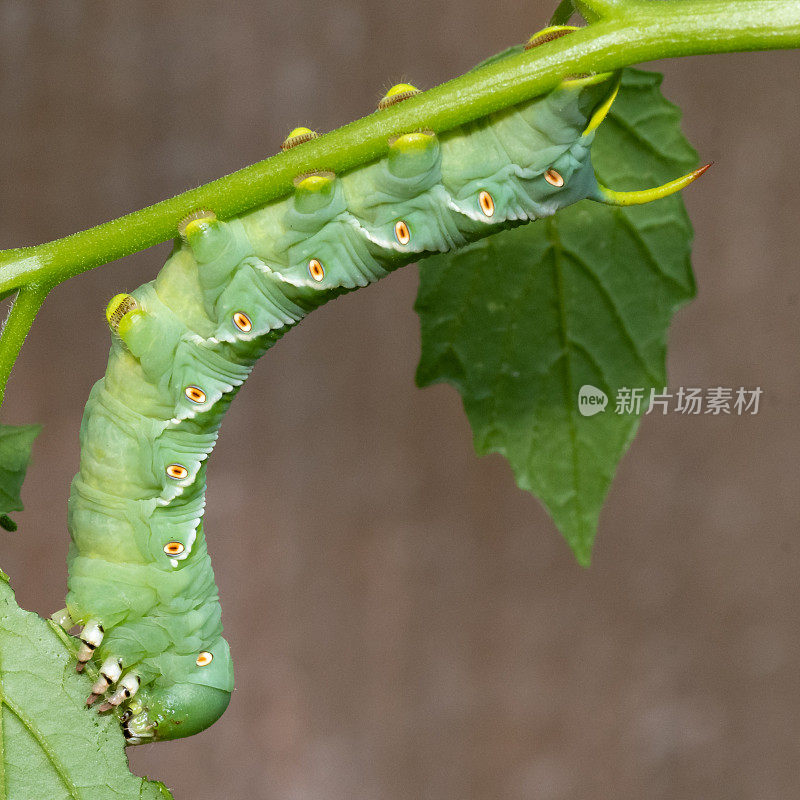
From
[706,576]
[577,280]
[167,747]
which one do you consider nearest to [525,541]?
[706,576]

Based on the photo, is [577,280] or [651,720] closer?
[577,280]

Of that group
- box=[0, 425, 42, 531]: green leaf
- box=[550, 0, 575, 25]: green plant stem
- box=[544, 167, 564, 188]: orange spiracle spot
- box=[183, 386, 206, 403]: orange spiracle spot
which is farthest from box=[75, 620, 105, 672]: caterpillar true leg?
box=[550, 0, 575, 25]: green plant stem

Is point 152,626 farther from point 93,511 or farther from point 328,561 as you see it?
point 328,561

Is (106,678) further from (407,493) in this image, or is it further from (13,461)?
(407,493)

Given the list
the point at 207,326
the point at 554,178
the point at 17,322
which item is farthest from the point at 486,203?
the point at 17,322

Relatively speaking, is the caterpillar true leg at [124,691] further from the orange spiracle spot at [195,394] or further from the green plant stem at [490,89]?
the green plant stem at [490,89]

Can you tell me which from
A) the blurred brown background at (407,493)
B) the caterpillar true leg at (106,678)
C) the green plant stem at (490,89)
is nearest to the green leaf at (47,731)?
the caterpillar true leg at (106,678)
